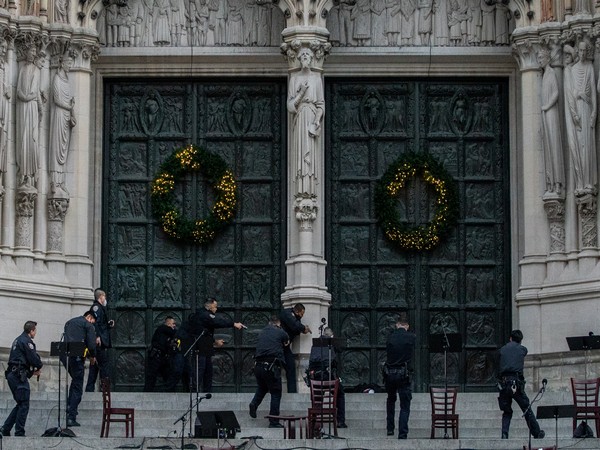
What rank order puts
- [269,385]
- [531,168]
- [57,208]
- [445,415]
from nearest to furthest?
1. [445,415]
2. [269,385]
3. [57,208]
4. [531,168]

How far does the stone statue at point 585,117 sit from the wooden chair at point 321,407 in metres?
7.44

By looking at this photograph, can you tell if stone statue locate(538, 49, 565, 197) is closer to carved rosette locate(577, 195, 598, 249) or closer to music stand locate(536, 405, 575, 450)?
carved rosette locate(577, 195, 598, 249)

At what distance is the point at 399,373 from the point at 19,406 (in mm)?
6443

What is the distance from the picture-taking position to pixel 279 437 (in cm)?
3192

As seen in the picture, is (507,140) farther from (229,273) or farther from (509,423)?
(509,423)

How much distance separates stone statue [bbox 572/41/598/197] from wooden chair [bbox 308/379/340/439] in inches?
293

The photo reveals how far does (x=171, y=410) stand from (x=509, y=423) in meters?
6.06

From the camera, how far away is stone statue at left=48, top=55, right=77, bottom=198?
38.0 meters

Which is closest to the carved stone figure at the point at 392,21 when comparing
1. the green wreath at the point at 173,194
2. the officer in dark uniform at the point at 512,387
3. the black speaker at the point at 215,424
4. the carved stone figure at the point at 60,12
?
the green wreath at the point at 173,194

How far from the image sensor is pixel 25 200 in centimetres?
3738

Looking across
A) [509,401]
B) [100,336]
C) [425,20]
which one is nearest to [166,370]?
[100,336]

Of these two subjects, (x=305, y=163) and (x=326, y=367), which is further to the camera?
(x=305, y=163)

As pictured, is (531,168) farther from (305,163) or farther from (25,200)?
(25,200)

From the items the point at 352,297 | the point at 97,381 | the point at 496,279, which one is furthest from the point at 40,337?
the point at 496,279
